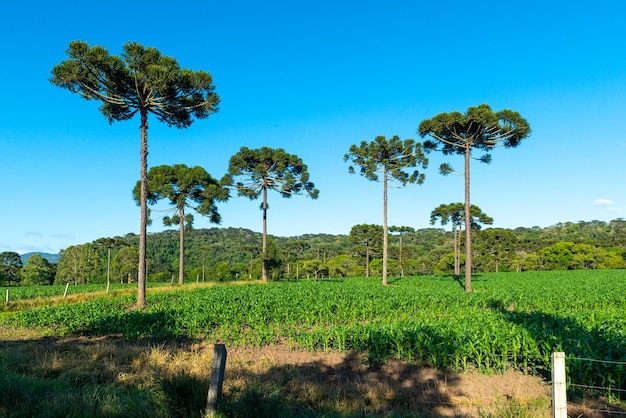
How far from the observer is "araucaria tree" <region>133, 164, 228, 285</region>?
114 feet

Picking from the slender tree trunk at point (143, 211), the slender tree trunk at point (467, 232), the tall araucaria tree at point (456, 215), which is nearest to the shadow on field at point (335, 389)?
the slender tree trunk at point (143, 211)

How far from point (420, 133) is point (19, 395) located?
2736 cm

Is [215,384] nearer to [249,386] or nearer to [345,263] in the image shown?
[249,386]

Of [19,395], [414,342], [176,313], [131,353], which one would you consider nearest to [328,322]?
[414,342]

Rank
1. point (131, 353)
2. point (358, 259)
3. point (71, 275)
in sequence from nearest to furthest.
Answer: point (131, 353)
point (71, 275)
point (358, 259)

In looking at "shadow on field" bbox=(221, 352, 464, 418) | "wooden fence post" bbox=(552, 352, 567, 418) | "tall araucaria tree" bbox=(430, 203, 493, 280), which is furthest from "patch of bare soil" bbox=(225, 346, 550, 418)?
"tall araucaria tree" bbox=(430, 203, 493, 280)

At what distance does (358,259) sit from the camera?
84438 mm

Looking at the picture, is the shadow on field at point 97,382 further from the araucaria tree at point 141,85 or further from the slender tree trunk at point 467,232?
the slender tree trunk at point 467,232

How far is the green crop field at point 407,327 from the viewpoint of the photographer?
25.7ft

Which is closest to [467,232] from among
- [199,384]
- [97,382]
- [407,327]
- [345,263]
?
[407,327]

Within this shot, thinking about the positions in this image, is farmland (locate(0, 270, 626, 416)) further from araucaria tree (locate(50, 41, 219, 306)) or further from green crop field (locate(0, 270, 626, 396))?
araucaria tree (locate(50, 41, 219, 306))

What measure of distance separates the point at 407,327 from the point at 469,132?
2121cm

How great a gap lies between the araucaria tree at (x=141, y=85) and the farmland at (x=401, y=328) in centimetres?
504

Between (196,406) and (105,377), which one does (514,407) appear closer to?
(196,406)
